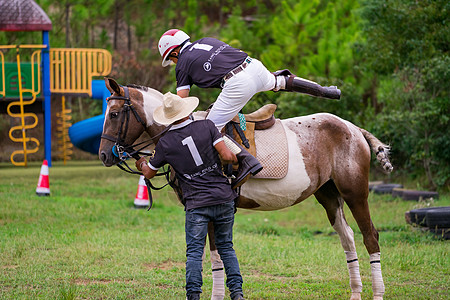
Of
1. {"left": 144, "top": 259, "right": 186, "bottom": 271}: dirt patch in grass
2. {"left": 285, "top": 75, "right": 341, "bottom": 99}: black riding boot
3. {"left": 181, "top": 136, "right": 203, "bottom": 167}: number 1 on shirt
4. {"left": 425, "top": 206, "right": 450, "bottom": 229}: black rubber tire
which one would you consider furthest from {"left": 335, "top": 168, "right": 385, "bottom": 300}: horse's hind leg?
{"left": 425, "top": 206, "right": 450, "bottom": 229}: black rubber tire

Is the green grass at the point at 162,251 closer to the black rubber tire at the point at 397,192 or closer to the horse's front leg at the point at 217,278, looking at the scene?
the black rubber tire at the point at 397,192

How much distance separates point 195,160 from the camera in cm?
510

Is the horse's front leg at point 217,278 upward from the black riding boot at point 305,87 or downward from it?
downward

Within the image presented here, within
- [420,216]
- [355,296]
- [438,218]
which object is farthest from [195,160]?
[420,216]

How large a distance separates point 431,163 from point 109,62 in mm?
8499

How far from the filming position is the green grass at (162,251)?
21.6ft

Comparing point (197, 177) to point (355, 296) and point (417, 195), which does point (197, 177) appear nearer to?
point (355, 296)

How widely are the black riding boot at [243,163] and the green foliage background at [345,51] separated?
875cm

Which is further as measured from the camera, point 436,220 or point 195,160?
point 436,220

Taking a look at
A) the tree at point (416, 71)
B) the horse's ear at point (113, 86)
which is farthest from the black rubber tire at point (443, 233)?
the horse's ear at point (113, 86)

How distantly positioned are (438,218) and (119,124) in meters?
5.44

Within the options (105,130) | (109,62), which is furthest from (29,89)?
(105,130)

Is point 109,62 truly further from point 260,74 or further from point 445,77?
point 260,74

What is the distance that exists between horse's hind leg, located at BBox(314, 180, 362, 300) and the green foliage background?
24.2ft
